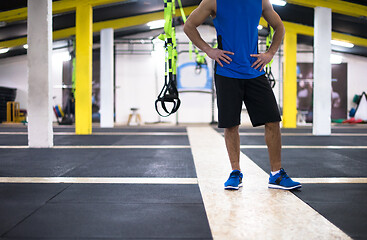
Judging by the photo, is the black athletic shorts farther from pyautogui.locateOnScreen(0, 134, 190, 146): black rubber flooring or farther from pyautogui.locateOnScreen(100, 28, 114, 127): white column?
pyautogui.locateOnScreen(100, 28, 114, 127): white column

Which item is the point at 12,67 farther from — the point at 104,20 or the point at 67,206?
the point at 67,206

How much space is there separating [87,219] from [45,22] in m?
4.09

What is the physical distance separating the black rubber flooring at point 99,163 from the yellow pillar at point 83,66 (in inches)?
127

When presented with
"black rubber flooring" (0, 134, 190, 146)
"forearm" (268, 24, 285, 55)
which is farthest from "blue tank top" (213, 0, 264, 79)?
"black rubber flooring" (0, 134, 190, 146)

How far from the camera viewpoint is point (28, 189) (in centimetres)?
227

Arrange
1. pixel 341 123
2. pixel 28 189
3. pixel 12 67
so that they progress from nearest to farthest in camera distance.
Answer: pixel 28 189, pixel 341 123, pixel 12 67

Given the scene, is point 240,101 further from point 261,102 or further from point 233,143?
point 233,143

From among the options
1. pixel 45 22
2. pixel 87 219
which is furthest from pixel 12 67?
pixel 87 219

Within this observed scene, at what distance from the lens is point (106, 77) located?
33.1ft

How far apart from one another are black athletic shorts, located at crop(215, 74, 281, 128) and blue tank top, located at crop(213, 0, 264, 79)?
47 millimetres

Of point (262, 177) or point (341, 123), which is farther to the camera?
point (341, 123)

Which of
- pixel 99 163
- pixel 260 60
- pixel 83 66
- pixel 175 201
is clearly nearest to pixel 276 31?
pixel 260 60

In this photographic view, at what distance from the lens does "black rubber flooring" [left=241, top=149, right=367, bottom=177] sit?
288 centimetres

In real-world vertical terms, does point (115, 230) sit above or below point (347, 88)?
below
